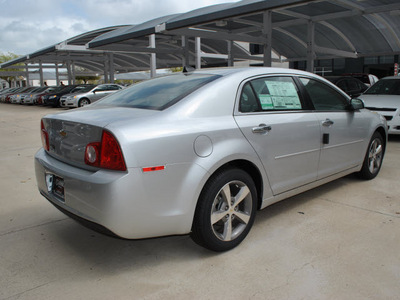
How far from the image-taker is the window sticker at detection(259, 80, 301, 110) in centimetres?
336

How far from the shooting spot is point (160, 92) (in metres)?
3.27

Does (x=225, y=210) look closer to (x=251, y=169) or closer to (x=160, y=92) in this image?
(x=251, y=169)

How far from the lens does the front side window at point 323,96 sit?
386cm

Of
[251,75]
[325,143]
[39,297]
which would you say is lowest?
[39,297]

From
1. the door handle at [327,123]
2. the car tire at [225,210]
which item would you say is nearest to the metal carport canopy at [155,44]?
the door handle at [327,123]

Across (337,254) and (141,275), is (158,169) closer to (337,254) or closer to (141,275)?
(141,275)

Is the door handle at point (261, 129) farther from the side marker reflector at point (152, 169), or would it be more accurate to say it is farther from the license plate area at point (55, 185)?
the license plate area at point (55, 185)

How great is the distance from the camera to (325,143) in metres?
3.83

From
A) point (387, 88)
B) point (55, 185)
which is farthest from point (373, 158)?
point (387, 88)

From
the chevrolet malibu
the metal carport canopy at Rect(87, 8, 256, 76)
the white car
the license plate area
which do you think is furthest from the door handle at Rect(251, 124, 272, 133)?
the metal carport canopy at Rect(87, 8, 256, 76)

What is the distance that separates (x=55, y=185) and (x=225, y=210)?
55.3 inches

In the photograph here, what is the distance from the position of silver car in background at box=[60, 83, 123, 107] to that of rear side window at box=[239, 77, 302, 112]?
58.8 ft

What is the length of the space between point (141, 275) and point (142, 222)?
1.54ft

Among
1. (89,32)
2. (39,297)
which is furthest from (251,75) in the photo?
(89,32)
